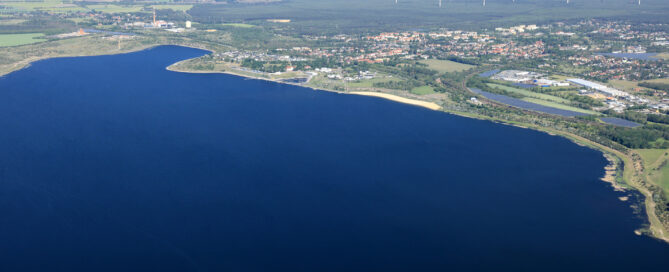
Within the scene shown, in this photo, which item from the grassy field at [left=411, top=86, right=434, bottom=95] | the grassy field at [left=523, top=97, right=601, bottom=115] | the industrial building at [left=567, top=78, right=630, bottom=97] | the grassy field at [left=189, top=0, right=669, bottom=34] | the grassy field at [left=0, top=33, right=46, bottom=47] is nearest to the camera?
the grassy field at [left=523, top=97, right=601, bottom=115]

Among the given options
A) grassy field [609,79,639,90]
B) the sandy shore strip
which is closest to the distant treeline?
grassy field [609,79,639,90]

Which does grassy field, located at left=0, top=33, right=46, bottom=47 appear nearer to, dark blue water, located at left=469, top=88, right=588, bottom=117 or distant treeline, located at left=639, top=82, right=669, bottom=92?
dark blue water, located at left=469, top=88, right=588, bottom=117

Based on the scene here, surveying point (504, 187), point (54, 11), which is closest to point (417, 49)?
point (504, 187)

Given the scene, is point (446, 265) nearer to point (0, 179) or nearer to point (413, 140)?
point (413, 140)

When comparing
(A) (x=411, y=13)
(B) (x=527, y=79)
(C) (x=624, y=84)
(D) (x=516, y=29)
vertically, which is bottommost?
(C) (x=624, y=84)

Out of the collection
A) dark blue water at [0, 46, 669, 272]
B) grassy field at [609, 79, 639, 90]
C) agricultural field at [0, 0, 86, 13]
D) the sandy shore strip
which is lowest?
dark blue water at [0, 46, 669, 272]

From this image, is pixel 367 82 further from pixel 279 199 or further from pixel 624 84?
pixel 279 199

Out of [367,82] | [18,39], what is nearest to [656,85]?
[367,82]
